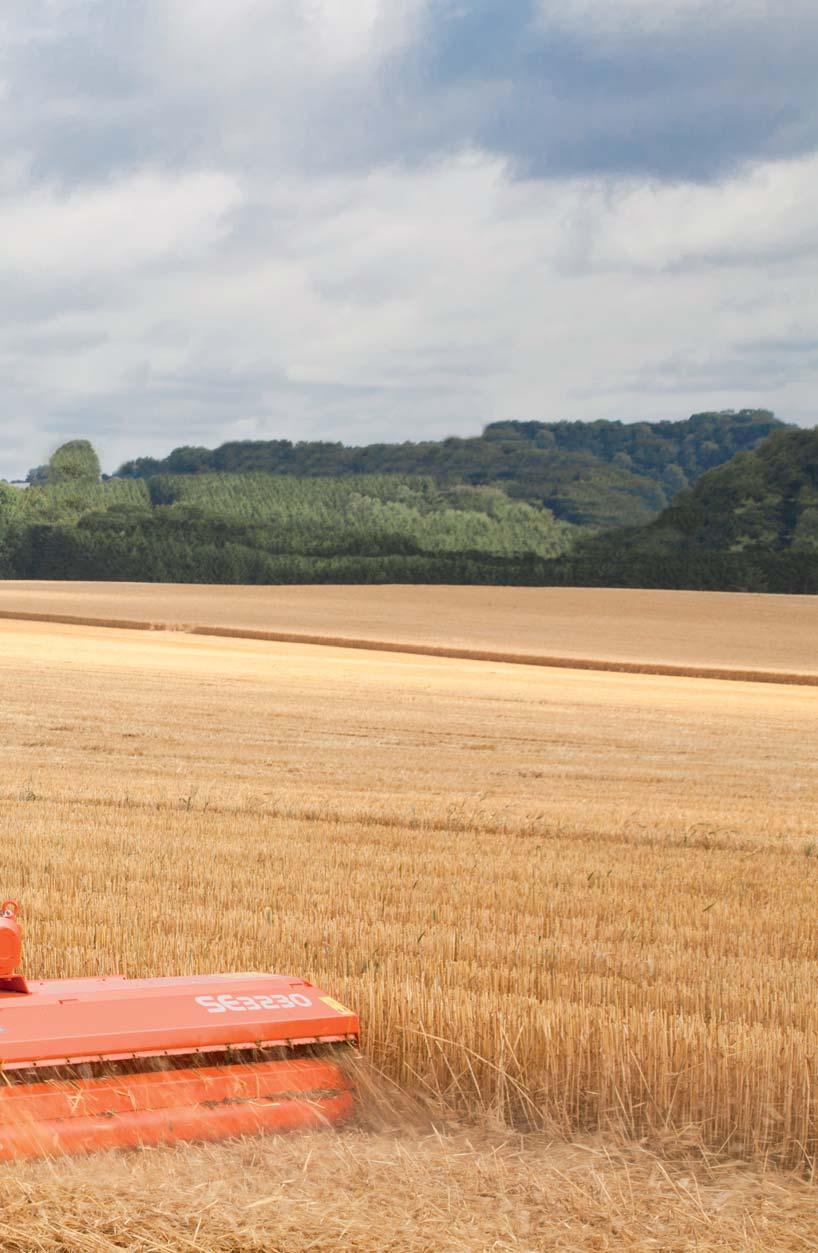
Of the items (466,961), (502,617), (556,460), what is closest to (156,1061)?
(466,961)

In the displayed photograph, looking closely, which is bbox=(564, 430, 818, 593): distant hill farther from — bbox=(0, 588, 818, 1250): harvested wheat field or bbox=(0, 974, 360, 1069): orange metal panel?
bbox=(0, 974, 360, 1069): orange metal panel

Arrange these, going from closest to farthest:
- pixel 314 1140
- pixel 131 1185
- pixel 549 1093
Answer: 1. pixel 131 1185
2. pixel 314 1140
3. pixel 549 1093

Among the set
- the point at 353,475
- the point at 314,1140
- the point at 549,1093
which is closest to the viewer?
the point at 314,1140

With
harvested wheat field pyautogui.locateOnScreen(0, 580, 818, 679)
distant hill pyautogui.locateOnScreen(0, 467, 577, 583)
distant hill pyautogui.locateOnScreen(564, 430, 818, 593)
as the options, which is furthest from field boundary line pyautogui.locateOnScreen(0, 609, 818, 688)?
distant hill pyautogui.locateOnScreen(564, 430, 818, 593)

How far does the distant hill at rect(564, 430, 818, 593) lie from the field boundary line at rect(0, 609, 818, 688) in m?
29.6

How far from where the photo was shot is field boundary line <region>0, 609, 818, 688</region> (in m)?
43.3

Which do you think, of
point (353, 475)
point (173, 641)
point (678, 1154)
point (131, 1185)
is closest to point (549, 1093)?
point (678, 1154)

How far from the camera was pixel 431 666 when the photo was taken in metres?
40.7

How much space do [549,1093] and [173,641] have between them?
137 feet

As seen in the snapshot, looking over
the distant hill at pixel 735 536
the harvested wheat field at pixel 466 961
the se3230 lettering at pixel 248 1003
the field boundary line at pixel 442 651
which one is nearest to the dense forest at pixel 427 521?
the distant hill at pixel 735 536

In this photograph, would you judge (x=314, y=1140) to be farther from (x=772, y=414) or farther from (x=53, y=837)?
(x=772, y=414)

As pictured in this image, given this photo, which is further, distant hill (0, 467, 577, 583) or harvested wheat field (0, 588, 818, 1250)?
distant hill (0, 467, 577, 583)

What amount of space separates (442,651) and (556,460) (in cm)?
8085

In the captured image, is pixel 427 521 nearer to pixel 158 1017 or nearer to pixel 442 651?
pixel 442 651
